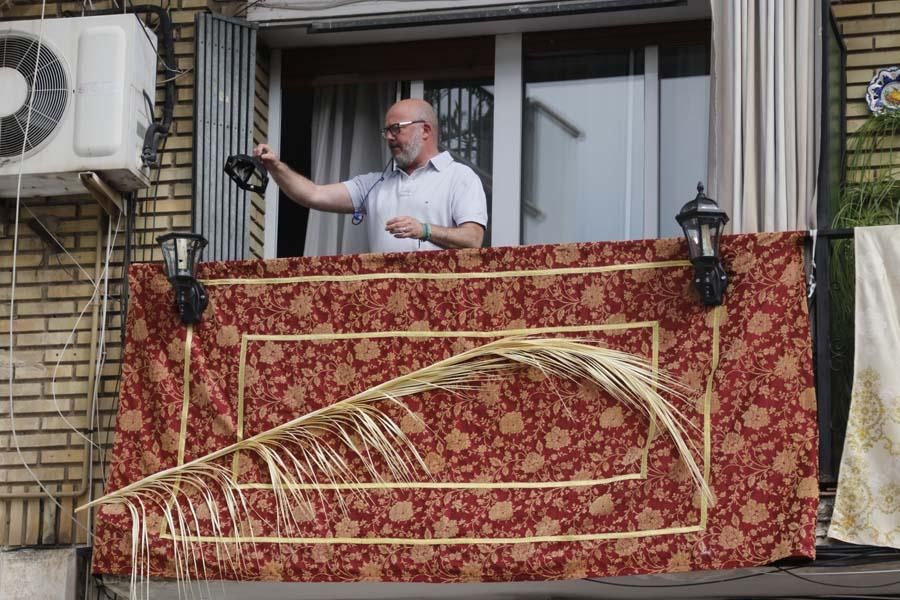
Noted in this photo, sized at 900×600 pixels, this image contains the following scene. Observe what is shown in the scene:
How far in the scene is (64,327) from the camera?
27.0 feet

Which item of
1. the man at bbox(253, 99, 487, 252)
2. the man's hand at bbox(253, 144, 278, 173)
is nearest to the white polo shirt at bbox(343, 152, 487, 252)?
the man at bbox(253, 99, 487, 252)

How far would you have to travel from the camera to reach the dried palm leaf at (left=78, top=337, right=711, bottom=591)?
6.96m

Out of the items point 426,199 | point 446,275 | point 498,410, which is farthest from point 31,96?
point 498,410

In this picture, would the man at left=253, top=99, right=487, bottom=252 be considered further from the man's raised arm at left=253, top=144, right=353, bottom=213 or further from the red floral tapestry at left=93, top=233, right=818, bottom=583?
the red floral tapestry at left=93, top=233, right=818, bottom=583

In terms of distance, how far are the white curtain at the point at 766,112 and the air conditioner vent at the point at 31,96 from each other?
3205mm

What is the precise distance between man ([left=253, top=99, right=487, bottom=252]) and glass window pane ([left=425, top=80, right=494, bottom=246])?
1.81ft

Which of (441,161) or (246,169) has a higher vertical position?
(441,161)

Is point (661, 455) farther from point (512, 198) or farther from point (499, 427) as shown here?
point (512, 198)

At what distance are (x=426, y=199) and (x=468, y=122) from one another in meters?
0.90

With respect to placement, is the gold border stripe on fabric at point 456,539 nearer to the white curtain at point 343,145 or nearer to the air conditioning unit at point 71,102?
the air conditioning unit at point 71,102

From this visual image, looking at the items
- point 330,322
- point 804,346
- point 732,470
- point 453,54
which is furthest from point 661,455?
point 453,54

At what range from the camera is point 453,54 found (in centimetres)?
884

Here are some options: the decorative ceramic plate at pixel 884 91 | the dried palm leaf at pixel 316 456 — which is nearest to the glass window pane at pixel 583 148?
the decorative ceramic plate at pixel 884 91

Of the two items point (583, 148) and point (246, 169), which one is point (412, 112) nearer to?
point (246, 169)
